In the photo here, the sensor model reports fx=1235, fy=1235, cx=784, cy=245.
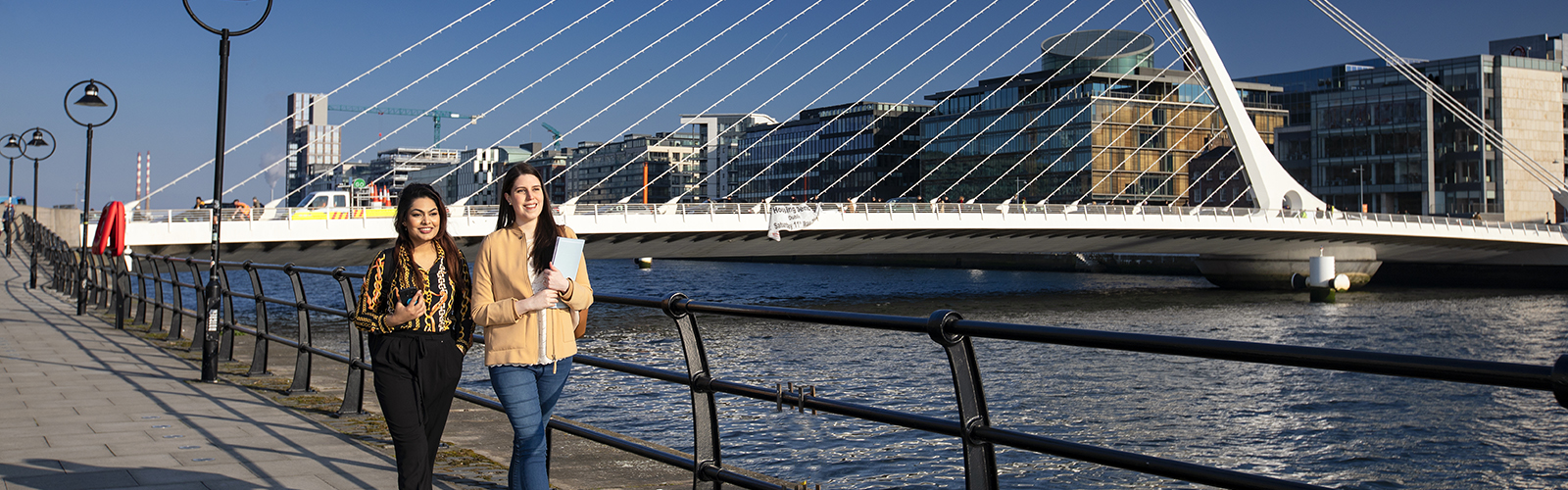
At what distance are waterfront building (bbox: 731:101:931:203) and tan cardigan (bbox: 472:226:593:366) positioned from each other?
3315 inches

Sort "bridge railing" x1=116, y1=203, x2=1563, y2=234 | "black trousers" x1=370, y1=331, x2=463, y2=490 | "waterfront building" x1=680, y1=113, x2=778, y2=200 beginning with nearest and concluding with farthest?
"black trousers" x1=370, y1=331, x2=463, y2=490, "bridge railing" x1=116, y1=203, x2=1563, y2=234, "waterfront building" x1=680, y1=113, x2=778, y2=200

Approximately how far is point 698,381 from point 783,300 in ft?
125

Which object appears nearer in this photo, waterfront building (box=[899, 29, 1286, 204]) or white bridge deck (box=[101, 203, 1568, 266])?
white bridge deck (box=[101, 203, 1568, 266])

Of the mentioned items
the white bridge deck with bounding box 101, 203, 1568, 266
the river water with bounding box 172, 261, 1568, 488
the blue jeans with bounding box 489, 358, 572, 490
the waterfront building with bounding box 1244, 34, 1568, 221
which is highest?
the waterfront building with bounding box 1244, 34, 1568, 221

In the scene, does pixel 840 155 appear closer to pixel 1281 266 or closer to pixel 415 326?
pixel 1281 266

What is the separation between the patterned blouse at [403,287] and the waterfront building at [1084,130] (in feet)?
237

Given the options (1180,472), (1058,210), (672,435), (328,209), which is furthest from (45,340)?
(1058,210)

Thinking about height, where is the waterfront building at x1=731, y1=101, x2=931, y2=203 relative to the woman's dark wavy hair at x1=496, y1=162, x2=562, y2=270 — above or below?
above

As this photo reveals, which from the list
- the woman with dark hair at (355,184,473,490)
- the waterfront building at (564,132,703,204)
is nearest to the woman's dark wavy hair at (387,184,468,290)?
A: the woman with dark hair at (355,184,473,490)

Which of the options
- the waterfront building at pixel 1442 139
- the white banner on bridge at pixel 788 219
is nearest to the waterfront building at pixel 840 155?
the waterfront building at pixel 1442 139

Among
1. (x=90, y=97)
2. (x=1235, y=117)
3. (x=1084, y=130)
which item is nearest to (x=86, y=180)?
(x=90, y=97)

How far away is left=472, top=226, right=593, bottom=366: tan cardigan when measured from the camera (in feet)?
Result: 11.7

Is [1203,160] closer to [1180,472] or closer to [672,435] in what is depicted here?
[672,435]

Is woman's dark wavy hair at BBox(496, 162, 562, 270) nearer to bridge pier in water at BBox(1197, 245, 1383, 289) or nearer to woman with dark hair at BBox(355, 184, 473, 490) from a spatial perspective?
woman with dark hair at BBox(355, 184, 473, 490)
